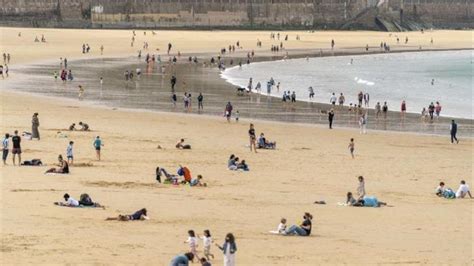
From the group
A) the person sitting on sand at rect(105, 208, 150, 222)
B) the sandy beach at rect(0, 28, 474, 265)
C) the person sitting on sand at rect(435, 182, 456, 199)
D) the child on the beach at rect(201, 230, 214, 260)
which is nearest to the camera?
the child on the beach at rect(201, 230, 214, 260)

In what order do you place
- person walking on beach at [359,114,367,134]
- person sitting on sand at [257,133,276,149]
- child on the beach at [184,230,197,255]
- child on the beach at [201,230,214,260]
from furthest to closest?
person walking on beach at [359,114,367,134], person sitting on sand at [257,133,276,149], child on the beach at [201,230,214,260], child on the beach at [184,230,197,255]

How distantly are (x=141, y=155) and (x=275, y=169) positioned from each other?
4.08 meters

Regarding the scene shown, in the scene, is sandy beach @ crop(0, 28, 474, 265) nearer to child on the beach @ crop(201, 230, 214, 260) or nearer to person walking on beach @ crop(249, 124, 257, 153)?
child on the beach @ crop(201, 230, 214, 260)

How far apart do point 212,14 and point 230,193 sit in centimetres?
11380

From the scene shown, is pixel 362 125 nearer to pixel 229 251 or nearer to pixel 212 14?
pixel 229 251

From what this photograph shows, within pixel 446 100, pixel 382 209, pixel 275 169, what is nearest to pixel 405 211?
pixel 382 209

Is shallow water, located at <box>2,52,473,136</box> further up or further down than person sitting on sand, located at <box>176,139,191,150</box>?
further down

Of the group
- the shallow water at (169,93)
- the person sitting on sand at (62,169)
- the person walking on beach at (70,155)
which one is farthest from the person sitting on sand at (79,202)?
the shallow water at (169,93)

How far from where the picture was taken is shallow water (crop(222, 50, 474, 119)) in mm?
60469

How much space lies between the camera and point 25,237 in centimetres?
1989

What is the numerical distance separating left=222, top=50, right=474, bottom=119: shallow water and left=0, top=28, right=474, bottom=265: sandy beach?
15963 millimetres

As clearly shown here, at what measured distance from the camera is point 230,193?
26.7 metres

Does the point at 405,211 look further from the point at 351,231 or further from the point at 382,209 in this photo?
the point at 351,231

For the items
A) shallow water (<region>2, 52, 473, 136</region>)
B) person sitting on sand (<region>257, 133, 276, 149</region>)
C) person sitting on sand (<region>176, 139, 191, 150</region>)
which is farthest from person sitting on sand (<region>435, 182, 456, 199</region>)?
shallow water (<region>2, 52, 473, 136</region>)
